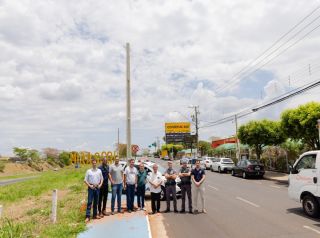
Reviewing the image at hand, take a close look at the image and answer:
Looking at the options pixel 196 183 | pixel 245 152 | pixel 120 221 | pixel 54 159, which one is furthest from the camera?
pixel 54 159

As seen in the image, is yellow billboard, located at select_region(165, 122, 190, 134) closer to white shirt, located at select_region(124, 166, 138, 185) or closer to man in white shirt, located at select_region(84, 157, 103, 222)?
white shirt, located at select_region(124, 166, 138, 185)

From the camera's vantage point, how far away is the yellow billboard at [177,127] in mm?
80375

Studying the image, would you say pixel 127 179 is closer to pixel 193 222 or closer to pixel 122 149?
pixel 193 222

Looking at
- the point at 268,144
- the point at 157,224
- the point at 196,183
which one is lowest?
the point at 157,224

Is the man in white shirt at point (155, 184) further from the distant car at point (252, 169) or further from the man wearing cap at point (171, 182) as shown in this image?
the distant car at point (252, 169)

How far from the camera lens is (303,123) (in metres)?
23.0

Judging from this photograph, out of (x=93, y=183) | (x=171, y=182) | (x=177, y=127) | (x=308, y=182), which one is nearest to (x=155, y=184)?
(x=171, y=182)

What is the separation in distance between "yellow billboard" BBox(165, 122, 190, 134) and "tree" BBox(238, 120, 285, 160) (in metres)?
44.4

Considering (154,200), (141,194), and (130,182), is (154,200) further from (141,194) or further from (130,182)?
(130,182)

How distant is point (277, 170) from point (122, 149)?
65281mm

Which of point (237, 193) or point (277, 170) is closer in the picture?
point (237, 193)

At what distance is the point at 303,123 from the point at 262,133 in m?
11.5

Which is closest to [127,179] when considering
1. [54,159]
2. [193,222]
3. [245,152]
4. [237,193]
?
[193,222]

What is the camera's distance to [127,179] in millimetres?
12516
